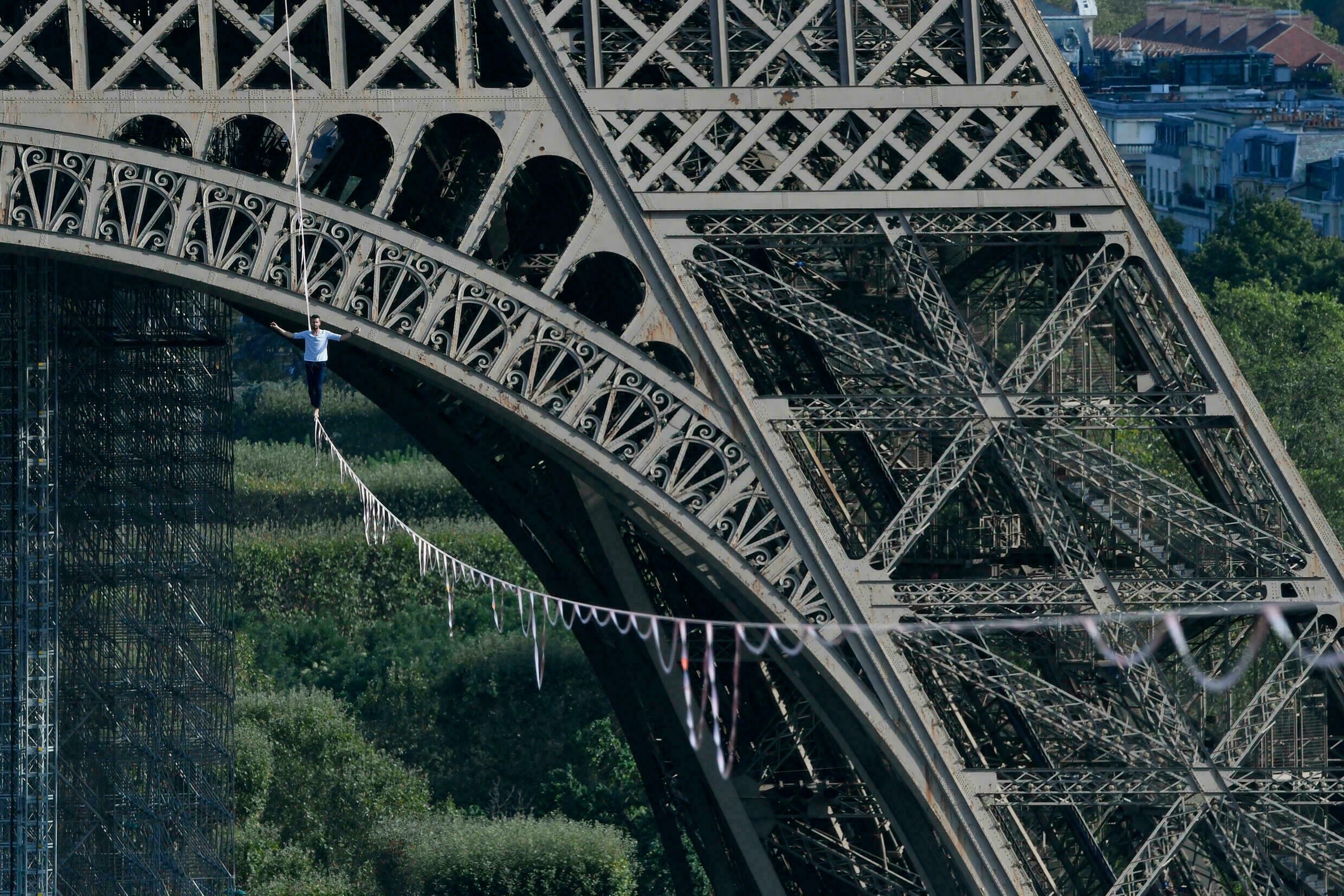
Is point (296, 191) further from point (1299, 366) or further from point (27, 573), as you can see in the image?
point (1299, 366)

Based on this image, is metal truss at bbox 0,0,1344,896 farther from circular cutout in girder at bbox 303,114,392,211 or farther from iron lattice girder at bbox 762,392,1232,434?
circular cutout in girder at bbox 303,114,392,211

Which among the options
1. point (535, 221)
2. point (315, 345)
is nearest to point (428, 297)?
point (315, 345)

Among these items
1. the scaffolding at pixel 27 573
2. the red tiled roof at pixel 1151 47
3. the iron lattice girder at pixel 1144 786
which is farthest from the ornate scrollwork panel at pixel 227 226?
the red tiled roof at pixel 1151 47

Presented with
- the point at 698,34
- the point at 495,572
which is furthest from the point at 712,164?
the point at 495,572

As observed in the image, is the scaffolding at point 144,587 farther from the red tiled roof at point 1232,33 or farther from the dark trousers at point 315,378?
the red tiled roof at point 1232,33

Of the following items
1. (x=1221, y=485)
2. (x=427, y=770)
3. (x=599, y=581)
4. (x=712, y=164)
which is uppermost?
(x=712, y=164)

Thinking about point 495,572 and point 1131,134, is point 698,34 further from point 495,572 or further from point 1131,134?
point 1131,134

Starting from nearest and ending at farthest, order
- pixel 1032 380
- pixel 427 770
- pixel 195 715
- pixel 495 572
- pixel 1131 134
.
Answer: pixel 1032 380
pixel 195 715
pixel 427 770
pixel 495 572
pixel 1131 134

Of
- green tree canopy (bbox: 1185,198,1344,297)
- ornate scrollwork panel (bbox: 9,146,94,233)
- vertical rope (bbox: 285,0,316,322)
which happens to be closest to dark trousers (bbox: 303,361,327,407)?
vertical rope (bbox: 285,0,316,322)
